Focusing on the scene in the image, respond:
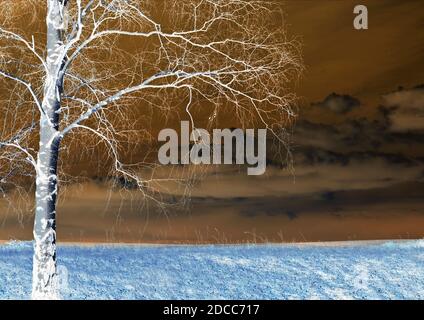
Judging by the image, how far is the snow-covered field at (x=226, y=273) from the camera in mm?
14898

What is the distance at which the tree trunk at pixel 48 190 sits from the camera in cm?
1257

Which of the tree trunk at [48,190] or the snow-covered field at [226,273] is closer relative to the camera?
the tree trunk at [48,190]

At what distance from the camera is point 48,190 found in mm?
12672

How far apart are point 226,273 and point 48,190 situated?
227 inches

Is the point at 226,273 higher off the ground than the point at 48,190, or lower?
lower

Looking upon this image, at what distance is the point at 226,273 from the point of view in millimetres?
16031

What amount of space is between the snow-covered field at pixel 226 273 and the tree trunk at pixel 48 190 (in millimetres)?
964

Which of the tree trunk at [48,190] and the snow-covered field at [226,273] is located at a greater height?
the tree trunk at [48,190]

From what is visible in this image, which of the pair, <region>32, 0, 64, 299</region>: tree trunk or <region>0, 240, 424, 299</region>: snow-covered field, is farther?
<region>0, 240, 424, 299</region>: snow-covered field

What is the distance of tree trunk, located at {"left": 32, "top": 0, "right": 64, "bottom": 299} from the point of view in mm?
12570

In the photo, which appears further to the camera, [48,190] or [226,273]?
[226,273]

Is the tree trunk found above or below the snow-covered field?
above

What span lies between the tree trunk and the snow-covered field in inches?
37.9
